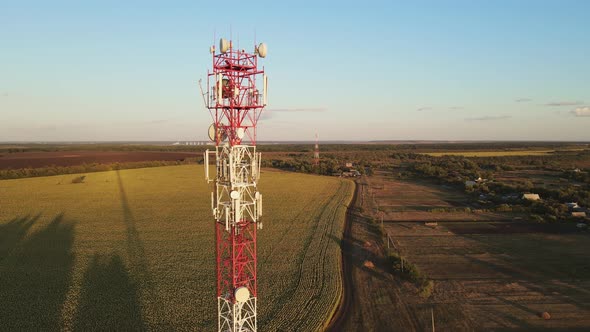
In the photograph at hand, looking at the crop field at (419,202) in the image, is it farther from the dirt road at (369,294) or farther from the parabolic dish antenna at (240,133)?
the parabolic dish antenna at (240,133)

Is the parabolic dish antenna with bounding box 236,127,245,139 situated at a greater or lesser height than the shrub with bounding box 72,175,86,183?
greater

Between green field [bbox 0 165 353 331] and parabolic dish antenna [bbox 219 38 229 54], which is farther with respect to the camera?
green field [bbox 0 165 353 331]

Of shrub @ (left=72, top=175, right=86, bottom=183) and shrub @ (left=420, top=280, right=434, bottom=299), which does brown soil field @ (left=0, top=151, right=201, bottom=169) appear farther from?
shrub @ (left=420, top=280, right=434, bottom=299)

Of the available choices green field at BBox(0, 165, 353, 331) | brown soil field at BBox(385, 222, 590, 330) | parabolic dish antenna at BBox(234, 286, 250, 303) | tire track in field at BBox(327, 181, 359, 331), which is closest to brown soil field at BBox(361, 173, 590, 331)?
brown soil field at BBox(385, 222, 590, 330)

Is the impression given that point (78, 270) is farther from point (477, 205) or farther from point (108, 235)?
point (477, 205)

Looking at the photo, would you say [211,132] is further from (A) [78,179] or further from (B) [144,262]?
(A) [78,179]

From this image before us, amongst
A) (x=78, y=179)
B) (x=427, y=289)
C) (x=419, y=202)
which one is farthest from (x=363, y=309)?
(x=78, y=179)

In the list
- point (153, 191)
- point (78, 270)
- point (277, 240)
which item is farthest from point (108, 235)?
point (153, 191)
